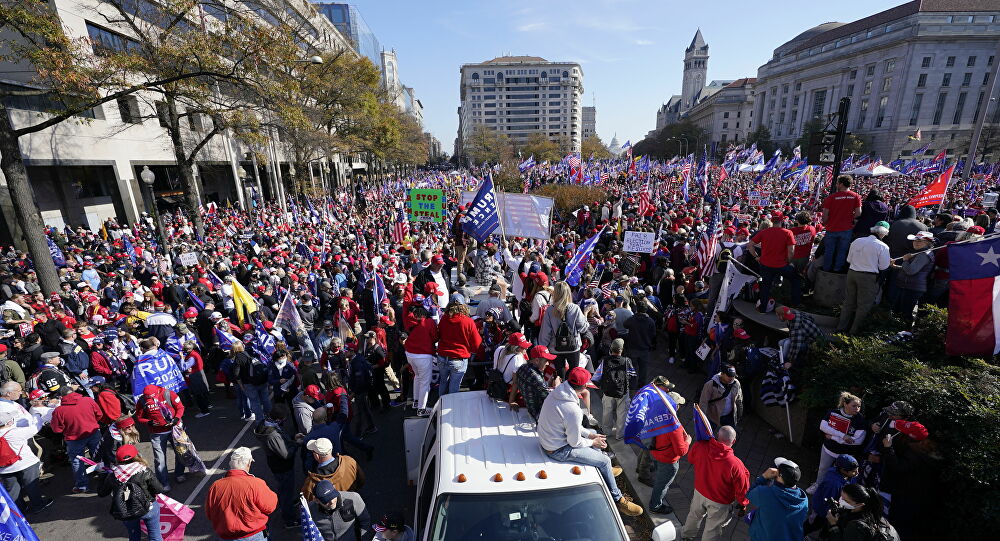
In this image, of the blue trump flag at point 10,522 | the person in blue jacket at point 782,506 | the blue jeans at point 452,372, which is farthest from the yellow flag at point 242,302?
the person in blue jacket at point 782,506

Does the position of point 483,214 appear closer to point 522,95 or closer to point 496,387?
point 496,387

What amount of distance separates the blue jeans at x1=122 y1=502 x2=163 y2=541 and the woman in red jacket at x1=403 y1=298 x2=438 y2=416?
307cm

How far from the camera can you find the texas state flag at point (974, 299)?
180 inches

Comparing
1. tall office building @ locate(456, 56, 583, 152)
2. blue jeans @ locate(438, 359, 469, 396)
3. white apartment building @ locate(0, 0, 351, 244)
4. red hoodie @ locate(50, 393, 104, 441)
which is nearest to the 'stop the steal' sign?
blue jeans @ locate(438, 359, 469, 396)

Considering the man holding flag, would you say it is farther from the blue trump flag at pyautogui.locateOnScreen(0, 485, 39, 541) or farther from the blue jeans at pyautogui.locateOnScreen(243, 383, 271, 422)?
the blue jeans at pyautogui.locateOnScreen(243, 383, 271, 422)

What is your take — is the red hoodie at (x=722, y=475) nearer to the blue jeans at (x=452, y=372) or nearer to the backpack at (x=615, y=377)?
the backpack at (x=615, y=377)

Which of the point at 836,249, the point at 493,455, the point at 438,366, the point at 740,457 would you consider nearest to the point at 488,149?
the point at 836,249

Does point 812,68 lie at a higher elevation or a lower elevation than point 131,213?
higher

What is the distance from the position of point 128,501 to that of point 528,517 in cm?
384

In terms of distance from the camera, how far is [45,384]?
6.00 metres

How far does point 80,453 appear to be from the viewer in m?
5.66

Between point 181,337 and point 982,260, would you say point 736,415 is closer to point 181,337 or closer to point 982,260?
point 982,260

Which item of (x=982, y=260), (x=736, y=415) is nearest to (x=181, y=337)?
(x=736, y=415)

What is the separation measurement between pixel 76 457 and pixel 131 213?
2327cm
